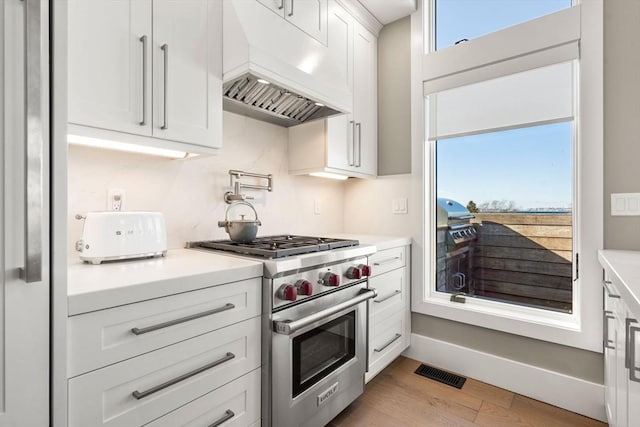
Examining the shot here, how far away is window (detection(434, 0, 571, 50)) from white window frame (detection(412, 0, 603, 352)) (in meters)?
0.10

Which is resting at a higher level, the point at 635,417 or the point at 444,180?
the point at 444,180

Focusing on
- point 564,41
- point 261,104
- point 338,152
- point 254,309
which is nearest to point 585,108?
point 564,41

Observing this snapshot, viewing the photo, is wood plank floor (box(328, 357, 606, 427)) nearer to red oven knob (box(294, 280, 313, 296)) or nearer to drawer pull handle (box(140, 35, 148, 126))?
red oven knob (box(294, 280, 313, 296))

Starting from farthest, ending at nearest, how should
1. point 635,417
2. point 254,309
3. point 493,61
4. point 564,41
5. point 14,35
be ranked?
point 493,61, point 564,41, point 254,309, point 635,417, point 14,35

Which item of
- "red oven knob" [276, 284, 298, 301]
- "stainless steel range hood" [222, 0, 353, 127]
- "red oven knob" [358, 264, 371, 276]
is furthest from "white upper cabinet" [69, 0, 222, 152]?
"red oven knob" [358, 264, 371, 276]

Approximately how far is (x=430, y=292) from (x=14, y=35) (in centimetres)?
251

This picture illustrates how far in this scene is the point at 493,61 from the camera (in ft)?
6.74

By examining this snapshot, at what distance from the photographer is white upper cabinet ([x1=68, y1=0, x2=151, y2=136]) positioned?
1089mm

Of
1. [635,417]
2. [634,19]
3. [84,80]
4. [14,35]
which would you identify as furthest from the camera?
[634,19]

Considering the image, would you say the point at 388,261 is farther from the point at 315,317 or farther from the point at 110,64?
the point at 110,64

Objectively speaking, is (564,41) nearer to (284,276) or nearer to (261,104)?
(261,104)

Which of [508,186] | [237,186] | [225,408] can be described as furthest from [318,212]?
[225,408]

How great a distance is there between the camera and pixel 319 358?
1.52m

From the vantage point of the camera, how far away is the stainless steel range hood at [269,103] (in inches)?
63.7
